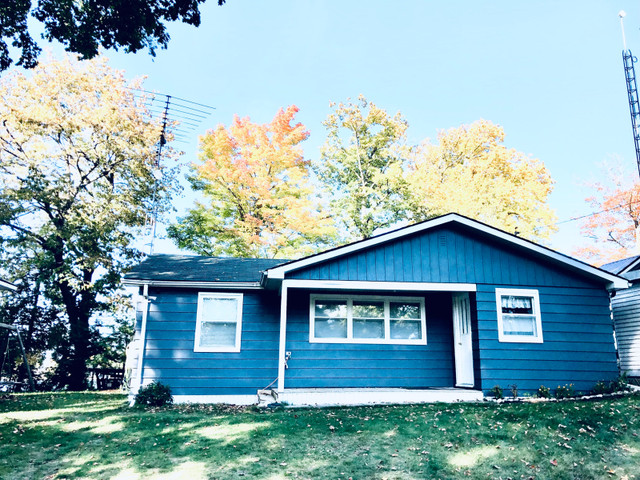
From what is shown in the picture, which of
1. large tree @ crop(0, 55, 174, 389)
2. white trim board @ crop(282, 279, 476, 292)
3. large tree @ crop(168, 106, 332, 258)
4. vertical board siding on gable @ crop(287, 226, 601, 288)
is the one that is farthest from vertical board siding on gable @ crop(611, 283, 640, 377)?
large tree @ crop(0, 55, 174, 389)

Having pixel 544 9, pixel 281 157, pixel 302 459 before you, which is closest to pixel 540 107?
pixel 544 9

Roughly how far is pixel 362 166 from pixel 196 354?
1774cm

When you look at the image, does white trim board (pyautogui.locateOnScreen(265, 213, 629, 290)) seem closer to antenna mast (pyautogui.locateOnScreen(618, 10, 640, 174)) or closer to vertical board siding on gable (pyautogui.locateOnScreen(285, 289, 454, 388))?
vertical board siding on gable (pyautogui.locateOnScreen(285, 289, 454, 388))

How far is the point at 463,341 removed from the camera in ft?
37.6

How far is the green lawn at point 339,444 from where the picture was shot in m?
Answer: 5.91

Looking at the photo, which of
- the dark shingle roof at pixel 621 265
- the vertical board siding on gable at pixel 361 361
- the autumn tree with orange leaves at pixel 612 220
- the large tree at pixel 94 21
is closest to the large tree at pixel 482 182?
the autumn tree with orange leaves at pixel 612 220

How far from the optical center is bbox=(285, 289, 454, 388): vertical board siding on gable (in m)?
11.2

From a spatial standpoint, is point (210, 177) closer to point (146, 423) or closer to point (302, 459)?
point (146, 423)

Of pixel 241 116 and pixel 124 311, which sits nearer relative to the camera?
pixel 124 311

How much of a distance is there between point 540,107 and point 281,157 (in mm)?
23437

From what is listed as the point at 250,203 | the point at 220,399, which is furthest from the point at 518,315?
the point at 250,203

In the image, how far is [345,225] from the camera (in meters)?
25.4

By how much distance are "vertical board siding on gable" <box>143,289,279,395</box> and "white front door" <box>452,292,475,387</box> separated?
455cm

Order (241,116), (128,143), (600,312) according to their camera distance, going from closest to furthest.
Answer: (600,312) < (128,143) < (241,116)
